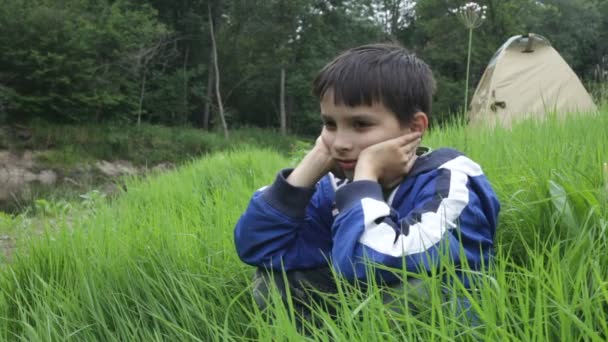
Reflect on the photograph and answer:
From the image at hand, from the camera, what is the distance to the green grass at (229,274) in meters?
0.94

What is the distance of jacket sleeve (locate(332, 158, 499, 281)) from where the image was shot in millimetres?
1084

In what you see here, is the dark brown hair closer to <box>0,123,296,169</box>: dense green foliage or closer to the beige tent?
the beige tent

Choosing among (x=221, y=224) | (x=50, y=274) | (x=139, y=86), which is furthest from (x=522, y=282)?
(x=139, y=86)

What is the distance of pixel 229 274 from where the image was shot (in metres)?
1.60

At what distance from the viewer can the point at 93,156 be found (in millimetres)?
16844

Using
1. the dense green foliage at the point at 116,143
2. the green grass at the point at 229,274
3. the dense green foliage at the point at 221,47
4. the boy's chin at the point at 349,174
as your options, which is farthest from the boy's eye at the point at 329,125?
the dense green foliage at the point at 221,47

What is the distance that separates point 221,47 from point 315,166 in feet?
88.2

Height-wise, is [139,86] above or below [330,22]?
below

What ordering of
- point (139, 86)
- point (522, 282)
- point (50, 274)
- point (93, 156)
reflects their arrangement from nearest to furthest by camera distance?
point (522, 282) < point (50, 274) < point (93, 156) < point (139, 86)

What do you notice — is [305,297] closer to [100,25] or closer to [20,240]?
[20,240]

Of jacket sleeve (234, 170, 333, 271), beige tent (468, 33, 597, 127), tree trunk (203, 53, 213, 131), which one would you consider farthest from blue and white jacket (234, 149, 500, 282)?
tree trunk (203, 53, 213, 131)

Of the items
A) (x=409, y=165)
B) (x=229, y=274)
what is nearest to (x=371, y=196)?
(x=409, y=165)

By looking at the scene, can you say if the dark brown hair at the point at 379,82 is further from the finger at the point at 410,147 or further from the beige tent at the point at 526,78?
the beige tent at the point at 526,78

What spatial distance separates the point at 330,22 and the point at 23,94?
662 inches
